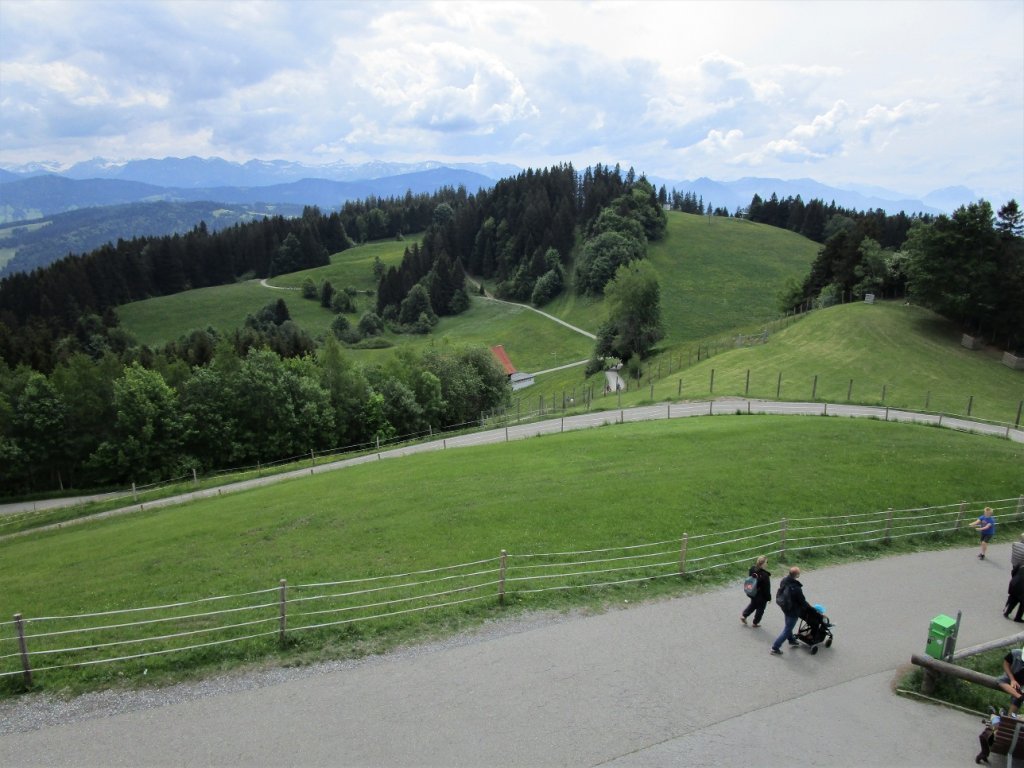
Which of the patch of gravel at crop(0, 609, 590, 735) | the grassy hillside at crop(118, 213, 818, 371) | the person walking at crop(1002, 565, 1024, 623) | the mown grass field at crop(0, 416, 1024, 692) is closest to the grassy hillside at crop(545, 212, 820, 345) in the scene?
the grassy hillside at crop(118, 213, 818, 371)

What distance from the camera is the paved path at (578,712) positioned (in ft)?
32.1

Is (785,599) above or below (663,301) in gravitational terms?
above

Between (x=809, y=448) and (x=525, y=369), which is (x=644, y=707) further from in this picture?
(x=525, y=369)

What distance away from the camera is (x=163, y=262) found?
152m

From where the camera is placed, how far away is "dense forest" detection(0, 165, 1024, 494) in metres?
49.5

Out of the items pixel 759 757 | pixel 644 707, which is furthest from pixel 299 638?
pixel 759 757

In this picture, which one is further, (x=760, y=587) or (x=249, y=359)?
(x=249, y=359)

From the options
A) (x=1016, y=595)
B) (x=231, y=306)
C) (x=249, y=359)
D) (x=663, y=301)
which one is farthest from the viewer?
(x=231, y=306)

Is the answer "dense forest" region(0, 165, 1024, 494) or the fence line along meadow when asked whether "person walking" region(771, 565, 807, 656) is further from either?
"dense forest" region(0, 165, 1024, 494)

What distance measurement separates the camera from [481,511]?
21.6 metres

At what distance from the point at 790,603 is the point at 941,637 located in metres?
2.79

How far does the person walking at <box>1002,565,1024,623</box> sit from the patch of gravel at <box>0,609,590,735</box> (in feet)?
46.8

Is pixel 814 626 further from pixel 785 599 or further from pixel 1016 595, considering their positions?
pixel 1016 595

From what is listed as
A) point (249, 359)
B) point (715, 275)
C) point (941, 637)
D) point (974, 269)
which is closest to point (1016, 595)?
point (941, 637)
